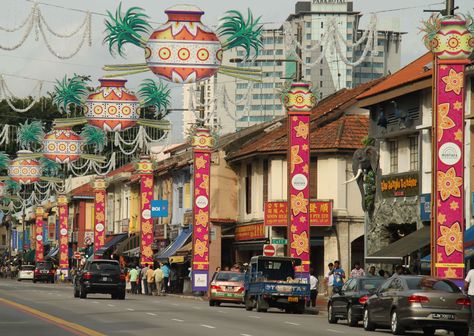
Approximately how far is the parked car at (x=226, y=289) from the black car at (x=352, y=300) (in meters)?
12.9

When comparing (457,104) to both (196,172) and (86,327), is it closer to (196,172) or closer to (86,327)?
(86,327)

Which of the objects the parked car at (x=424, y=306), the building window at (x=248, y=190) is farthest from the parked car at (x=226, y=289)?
the parked car at (x=424, y=306)

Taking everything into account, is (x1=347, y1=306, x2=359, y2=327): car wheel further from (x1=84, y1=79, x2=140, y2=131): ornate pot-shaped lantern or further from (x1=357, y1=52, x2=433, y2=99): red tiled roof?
(x1=84, y1=79, x2=140, y2=131): ornate pot-shaped lantern

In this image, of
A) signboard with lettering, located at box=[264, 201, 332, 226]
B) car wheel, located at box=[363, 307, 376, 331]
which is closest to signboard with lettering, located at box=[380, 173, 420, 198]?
signboard with lettering, located at box=[264, 201, 332, 226]

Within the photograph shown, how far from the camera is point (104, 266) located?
5509cm

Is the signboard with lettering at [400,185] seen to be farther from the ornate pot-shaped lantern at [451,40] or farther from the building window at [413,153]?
the ornate pot-shaped lantern at [451,40]

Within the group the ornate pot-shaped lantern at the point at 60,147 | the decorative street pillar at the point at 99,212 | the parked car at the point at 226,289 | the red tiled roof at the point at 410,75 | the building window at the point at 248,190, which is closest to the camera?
the red tiled roof at the point at 410,75

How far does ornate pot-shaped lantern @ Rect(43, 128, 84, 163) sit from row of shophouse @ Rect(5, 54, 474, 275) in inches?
264

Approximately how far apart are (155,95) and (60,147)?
1105cm

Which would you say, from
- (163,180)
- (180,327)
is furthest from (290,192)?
(163,180)

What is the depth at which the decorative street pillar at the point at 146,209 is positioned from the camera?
245 feet

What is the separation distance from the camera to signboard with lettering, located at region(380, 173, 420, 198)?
162ft

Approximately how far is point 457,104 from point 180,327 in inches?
366

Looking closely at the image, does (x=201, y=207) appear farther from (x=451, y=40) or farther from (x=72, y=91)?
(x=451, y=40)
